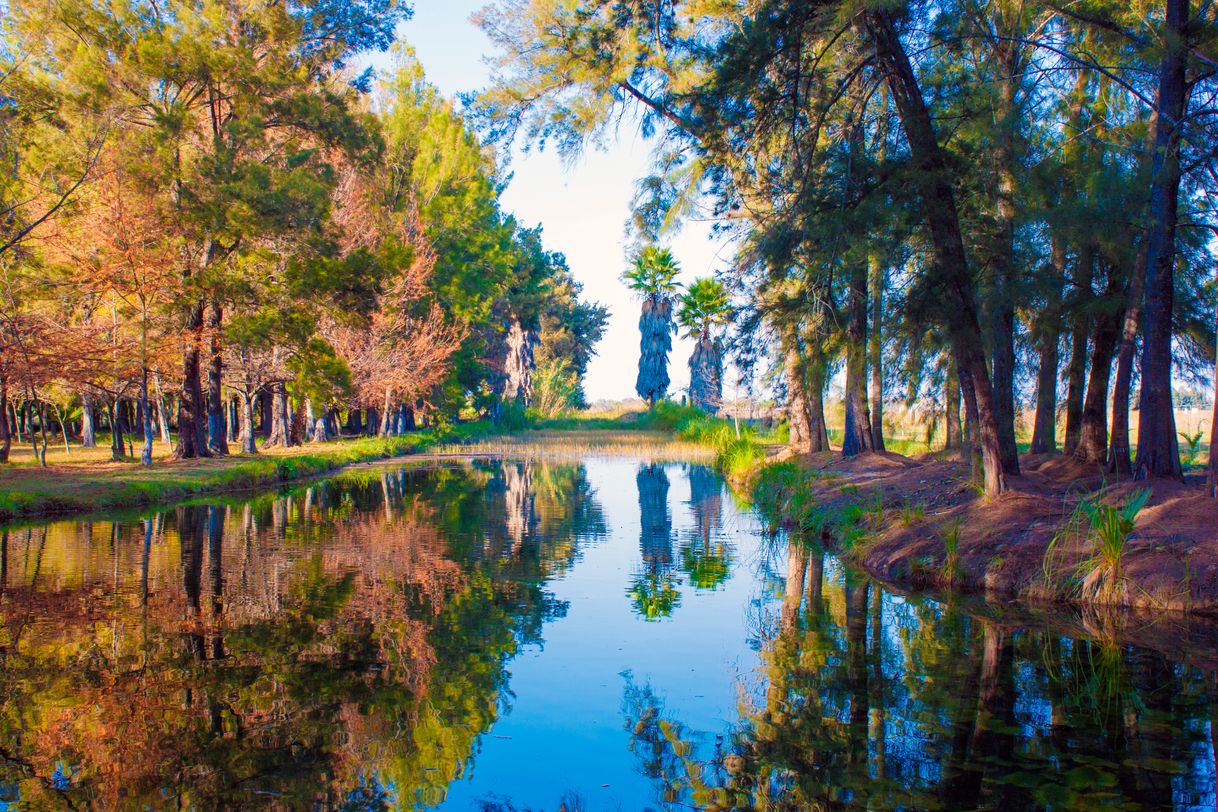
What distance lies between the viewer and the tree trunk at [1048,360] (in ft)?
47.6

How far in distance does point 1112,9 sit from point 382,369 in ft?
99.4

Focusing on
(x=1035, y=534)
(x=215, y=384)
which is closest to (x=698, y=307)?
(x=215, y=384)

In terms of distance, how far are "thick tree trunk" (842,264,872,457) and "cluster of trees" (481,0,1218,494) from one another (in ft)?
1.40

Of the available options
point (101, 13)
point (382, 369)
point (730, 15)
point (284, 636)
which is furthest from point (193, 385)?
point (284, 636)

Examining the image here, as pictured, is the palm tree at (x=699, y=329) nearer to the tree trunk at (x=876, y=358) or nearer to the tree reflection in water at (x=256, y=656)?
the tree trunk at (x=876, y=358)

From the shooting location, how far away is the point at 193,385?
26.0 m

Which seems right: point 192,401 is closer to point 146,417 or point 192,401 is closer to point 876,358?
point 146,417

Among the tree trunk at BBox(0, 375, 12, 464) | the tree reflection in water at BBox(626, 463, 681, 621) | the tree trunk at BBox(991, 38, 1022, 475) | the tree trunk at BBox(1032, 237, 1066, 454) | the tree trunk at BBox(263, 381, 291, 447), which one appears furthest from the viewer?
the tree trunk at BBox(263, 381, 291, 447)

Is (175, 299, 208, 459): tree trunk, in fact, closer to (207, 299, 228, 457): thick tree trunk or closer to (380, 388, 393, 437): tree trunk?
(207, 299, 228, 457): thick tree trunk

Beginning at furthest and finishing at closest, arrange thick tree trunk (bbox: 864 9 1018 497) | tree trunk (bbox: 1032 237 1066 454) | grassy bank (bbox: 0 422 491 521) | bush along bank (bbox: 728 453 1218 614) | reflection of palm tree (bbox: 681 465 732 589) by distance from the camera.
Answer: grassy bank (bbox: 0 422 491 521) < tree trunk (bbox: 1032 237 1066 454) < reflection of palm tree (bbox: 681 465 732 589) < thick tree trunk (bbox: 864 9 1018 497) < bush along bank (bbox: 728 453 1218 614)

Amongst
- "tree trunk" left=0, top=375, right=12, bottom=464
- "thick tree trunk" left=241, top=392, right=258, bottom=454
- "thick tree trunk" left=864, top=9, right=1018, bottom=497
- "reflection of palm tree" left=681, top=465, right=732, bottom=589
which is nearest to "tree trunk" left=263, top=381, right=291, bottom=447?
"thick tree trunk" left=241, top=392, right=258, bottom=454

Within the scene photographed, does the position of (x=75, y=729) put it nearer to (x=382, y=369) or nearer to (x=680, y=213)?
(x=680, y=213)

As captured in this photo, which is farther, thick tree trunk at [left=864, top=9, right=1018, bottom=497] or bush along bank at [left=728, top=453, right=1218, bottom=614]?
thick tree trunk at [left=864, top=9, right=1018, bottom=497]

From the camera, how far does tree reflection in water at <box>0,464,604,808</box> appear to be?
5.62m
